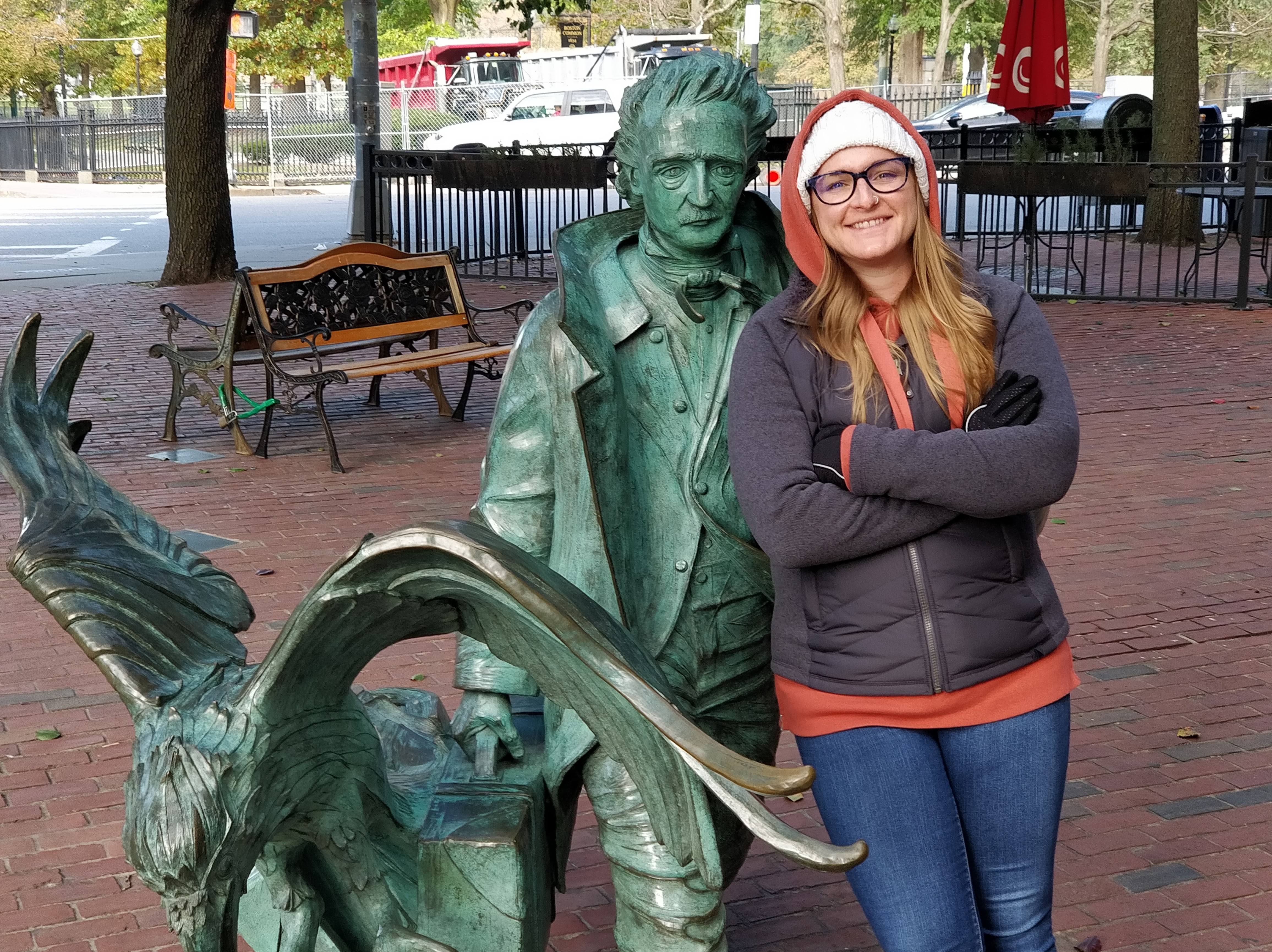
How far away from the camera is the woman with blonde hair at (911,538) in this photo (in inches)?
82.9

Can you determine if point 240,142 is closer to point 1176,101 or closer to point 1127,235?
point 1127,235

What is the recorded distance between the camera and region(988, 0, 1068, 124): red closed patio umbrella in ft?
50.1

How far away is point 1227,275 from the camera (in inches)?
627

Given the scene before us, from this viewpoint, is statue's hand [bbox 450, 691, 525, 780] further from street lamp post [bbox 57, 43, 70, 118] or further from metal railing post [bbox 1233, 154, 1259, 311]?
street lamp post [bbox 57, 43, 70, 118]

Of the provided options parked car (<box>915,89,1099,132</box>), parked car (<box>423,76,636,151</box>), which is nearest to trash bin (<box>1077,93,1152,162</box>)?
parked car (<box>915,89,1099,132</box>)

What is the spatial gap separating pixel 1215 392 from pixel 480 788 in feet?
28.1

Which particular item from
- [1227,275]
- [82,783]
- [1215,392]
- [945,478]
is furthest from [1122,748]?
[1227,275]

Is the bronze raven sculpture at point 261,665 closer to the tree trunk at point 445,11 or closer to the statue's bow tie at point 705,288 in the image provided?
the statue's bow tie at point 705,288

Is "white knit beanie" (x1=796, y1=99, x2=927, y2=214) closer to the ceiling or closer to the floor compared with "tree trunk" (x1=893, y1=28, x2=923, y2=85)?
closer to the floor

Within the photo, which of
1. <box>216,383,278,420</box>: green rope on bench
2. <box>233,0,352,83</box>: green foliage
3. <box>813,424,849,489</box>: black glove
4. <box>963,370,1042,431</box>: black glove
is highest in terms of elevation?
<box>233,0,352,83</box>: green foliage

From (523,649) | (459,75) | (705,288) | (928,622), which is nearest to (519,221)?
(705,288)

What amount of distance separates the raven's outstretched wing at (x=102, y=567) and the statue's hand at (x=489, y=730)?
1.55 feet

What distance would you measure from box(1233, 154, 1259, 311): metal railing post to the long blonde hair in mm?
11553

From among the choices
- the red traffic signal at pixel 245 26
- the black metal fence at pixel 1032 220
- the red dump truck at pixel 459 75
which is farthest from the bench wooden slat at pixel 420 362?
the red dump truck at pixel 459 75
